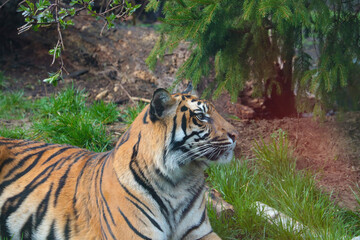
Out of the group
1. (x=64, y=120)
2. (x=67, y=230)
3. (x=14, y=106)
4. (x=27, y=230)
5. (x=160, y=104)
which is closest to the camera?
(x=160, y=104)

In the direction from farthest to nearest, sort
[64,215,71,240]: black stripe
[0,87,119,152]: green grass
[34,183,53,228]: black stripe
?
[0,87,119,152]: green grass, [34,183,53,228]: black stripe, [64,215,71,240]: black stripe

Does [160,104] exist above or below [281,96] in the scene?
above

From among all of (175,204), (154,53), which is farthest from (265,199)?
(154,53)

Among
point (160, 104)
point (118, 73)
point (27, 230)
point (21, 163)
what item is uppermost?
point (160, 104)

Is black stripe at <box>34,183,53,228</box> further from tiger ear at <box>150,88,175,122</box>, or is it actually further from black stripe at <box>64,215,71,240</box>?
tiger ear at <box>150,88,175,122</box>

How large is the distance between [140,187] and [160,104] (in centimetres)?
63

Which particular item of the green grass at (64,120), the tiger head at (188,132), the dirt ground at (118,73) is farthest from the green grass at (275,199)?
the green grass at (64,120)

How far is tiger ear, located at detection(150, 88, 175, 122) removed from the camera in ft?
10.0

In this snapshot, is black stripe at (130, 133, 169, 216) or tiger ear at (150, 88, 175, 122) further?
black stripe at (130, 133, 169, 216)

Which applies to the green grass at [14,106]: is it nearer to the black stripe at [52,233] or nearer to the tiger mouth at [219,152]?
the black stripe at [52,233]

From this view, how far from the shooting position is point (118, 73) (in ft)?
25.9

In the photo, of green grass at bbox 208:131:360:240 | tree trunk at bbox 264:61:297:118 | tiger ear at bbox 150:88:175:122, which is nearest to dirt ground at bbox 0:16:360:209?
tree trunk at bbox 264:61:297:118

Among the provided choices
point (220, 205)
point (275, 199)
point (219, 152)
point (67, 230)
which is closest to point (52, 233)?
point (67, 230)

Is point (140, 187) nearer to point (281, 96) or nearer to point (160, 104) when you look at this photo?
point (160, 104)
